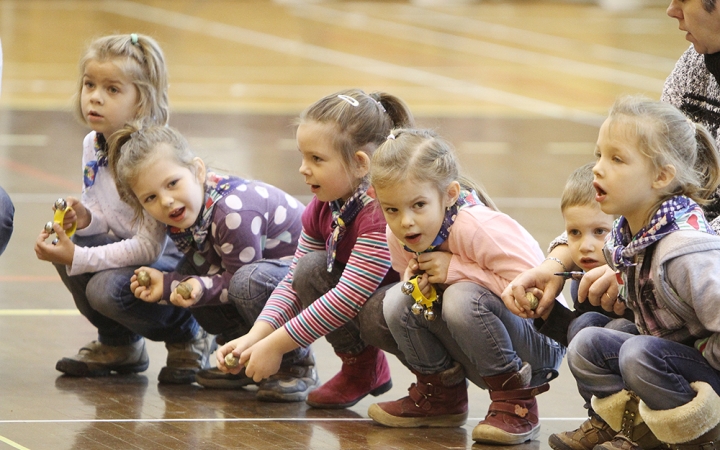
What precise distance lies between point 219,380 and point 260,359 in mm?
460

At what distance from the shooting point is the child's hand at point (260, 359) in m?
2.47

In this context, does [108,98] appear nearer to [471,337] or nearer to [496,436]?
[471,337]

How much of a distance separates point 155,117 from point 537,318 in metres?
1.25

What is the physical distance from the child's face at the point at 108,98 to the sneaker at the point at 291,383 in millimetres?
805

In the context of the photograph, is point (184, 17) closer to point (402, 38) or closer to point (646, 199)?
point (402, 38)

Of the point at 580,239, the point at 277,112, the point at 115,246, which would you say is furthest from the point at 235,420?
the point at 277,112

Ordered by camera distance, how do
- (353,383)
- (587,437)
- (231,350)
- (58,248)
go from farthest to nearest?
(58,248) < (353,383) < (231,350) < (587,437)

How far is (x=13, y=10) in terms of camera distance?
14.2 metres

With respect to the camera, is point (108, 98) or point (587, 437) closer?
point (587, 437)

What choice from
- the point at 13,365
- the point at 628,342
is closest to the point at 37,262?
the point at 13,365

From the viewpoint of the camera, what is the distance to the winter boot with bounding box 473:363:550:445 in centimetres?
239

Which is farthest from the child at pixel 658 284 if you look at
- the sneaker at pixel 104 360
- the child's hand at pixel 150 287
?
the sneaker at pixel 104 360

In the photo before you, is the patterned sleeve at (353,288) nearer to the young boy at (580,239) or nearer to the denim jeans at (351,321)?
the denim jeans at (351,321)

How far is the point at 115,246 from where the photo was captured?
2928 mm
